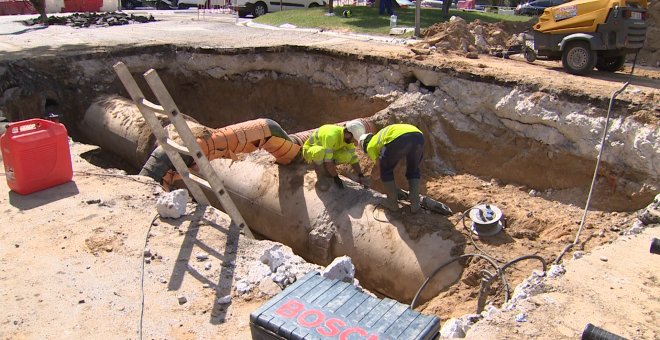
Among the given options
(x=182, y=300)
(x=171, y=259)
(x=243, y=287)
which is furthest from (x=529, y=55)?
(x=182, y=300)

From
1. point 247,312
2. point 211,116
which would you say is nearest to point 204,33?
point 211,116

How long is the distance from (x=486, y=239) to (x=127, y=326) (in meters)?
3.80

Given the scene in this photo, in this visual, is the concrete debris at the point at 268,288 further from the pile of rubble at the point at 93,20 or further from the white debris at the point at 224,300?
the pile of rubble at the point at 93,20

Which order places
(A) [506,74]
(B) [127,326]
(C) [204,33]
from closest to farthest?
(B) [127,326] → (A) [506,74] → (C) [204,33]

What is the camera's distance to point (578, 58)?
909cm

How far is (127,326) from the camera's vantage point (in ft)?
13.6

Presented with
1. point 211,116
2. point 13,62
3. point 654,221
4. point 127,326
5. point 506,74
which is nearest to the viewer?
point 127,326

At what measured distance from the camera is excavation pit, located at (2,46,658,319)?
248 inches

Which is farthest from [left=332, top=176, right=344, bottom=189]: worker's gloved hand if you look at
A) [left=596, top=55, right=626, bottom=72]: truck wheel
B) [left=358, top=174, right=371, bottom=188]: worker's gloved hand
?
[left=596, top=55, right=626, bottom=72]: truck wheel

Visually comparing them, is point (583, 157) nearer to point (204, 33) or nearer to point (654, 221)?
point (654, 221)

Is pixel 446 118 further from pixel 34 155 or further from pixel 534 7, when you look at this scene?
pixel 534 7

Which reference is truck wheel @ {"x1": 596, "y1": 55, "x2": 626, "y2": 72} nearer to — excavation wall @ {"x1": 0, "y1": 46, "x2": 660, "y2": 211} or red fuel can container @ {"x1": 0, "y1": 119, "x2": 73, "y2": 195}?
excavation wall @ {"x1": 0, "y1": 46, "x2": 660, "y2": 211}

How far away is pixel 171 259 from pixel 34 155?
243cm

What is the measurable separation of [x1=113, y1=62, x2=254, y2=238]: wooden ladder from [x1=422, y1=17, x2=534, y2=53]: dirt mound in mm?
7045
